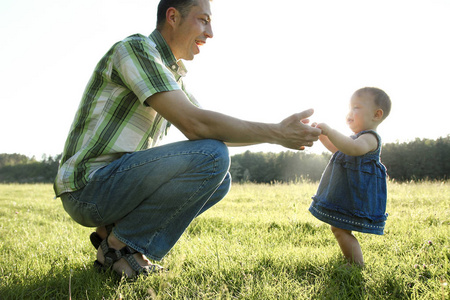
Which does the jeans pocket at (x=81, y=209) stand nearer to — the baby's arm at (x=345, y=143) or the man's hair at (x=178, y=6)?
the man's hair at (x=178, y=6)

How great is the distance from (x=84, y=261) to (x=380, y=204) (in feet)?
7.56

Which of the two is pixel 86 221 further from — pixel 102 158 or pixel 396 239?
pixel 396 239

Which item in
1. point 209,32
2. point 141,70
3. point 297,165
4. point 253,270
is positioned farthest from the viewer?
point 297,165

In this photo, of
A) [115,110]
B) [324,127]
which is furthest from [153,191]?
[324,127]

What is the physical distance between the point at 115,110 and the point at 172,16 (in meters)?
0.86

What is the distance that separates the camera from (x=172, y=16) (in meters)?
2.42

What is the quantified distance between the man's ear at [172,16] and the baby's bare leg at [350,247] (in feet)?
6.68

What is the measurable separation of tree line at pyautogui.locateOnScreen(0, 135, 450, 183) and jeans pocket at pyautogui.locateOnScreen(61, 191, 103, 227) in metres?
20.0

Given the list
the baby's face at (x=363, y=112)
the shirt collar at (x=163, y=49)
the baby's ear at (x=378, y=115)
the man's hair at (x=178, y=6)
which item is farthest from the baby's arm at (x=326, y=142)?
the man's hair at (x=178, y=6)

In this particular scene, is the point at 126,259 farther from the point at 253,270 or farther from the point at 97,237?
the point at 253,270

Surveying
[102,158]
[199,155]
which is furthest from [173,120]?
[102,158]

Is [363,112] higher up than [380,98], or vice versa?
[380,98]

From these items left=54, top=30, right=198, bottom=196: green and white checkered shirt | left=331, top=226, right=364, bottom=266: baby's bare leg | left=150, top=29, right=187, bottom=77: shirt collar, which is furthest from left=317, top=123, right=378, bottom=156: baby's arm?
left=150, top=29, right=187, bottom=77: shirt collar

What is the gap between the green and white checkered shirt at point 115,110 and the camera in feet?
6.47
